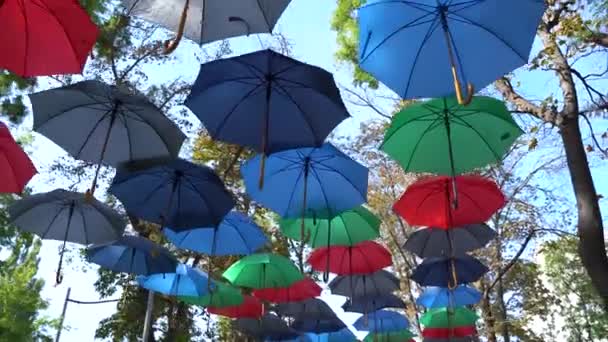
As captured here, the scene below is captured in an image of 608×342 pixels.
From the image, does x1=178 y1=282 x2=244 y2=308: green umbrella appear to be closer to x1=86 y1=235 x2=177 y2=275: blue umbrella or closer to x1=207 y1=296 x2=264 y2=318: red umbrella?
x1=207 y1=296 x2=264 y2=318: red umbrella

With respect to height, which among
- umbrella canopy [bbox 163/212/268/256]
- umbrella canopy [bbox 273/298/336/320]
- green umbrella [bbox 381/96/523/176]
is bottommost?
umbrella canopy [bbox 273/298/336/320]

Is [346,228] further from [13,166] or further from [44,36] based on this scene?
[44,36]

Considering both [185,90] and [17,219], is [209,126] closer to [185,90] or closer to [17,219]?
[17,219]

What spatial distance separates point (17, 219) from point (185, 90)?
598 centimetres

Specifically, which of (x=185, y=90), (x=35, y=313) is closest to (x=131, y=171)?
(x=185, y=90)

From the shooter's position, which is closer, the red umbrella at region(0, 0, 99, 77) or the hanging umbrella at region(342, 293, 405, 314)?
the red umbrella at region(0, 0, 99, 77)

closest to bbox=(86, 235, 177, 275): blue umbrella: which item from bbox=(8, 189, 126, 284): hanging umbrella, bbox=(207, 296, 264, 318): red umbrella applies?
bbox=(8, 189, 126, 284): hanging umbrella

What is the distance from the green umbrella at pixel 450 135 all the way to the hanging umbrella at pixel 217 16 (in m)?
1.59

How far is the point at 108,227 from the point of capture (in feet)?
20.6

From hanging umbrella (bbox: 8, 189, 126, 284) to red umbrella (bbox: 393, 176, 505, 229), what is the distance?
3.11 meters

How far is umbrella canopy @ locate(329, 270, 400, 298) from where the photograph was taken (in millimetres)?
8438

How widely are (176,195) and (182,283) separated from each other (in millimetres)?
2347

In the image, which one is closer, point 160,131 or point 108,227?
point 160,131

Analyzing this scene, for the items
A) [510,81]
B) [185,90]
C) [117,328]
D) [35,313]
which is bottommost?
[117,328]
